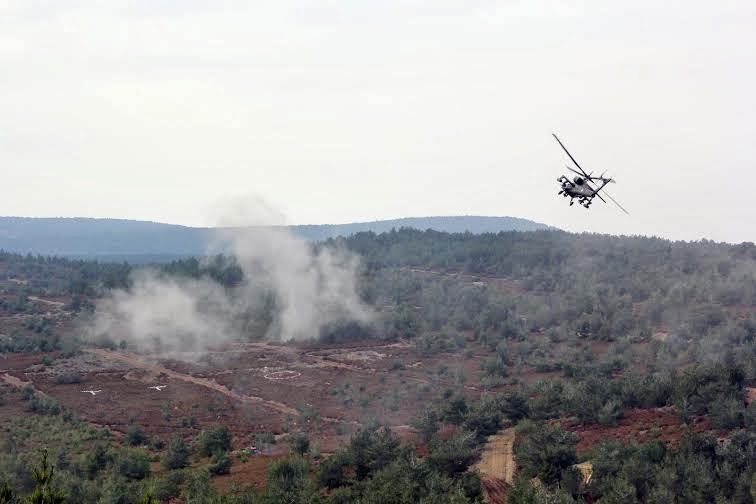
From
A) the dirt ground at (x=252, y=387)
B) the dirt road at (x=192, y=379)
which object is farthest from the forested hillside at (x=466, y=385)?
the dirt road at (x=192, y=379)

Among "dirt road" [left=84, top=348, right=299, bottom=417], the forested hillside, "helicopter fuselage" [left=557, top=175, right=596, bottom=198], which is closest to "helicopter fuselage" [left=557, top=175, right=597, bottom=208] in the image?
"helicopter fuselage" [left=557, top=175, right=596, bottom=198]

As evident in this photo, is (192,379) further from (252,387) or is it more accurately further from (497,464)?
(497,464)

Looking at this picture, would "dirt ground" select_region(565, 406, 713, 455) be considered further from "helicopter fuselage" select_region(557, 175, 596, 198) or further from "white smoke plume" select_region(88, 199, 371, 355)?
"white smoke plume" select_region(88, 199, 371, 355)

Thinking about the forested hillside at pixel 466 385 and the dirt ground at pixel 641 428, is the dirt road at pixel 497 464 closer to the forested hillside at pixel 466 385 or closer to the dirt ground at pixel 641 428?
the forested hillside at pixel 466 385

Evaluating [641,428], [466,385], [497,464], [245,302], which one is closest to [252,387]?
[466,385]

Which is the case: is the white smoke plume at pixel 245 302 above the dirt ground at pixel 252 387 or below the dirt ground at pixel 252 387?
above

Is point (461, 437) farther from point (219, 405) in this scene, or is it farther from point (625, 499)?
point (219, 405)
